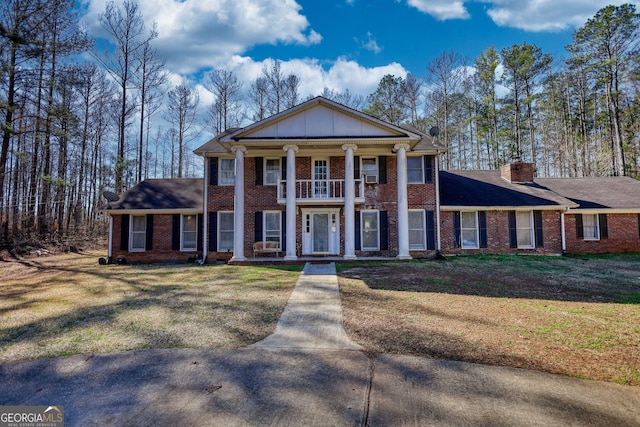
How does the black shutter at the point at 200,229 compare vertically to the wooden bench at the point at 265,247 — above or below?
above

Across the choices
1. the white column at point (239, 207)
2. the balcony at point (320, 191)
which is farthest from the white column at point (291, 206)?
the white column at point (239, 207)

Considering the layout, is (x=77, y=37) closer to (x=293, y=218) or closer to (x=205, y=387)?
(x=293, y=218)

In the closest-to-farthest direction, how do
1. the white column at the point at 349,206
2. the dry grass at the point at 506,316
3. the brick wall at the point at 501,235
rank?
the dry grass at the point at 506,316, the white column at the point at 349,206, the brick wall at the point at 501,235

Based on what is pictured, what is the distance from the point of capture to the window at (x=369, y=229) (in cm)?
Answer: 1471

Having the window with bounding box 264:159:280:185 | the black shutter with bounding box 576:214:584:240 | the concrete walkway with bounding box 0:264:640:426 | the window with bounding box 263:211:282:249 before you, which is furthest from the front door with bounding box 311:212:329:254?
the black shutter with bounding box 576:214:584:240

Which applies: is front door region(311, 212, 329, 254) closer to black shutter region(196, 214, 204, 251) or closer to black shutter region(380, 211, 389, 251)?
black shutter region(380, 211, 389, 251)

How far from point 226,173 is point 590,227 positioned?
18123mm

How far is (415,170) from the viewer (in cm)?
1502

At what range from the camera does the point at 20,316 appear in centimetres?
657

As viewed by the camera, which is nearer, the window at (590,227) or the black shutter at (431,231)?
the black shutter at (431,231)

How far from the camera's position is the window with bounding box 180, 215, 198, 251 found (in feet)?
51.6

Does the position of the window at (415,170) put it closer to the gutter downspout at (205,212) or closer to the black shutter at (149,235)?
the gutter downspout at (205,212)

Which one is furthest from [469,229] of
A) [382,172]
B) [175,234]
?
[175,234]

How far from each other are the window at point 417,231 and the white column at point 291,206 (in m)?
5.42
